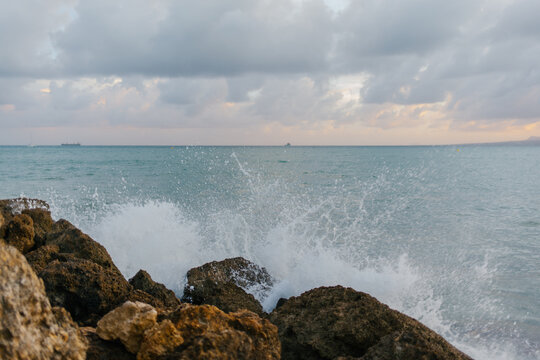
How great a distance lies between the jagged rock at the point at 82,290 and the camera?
13.0 feet

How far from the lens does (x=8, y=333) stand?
201 centimetres

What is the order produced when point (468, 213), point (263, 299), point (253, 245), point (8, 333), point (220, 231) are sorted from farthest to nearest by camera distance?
1. point (468, 213)
2. point (220, 231)
3. point (253, 245)
4. point (263, 299)
5. point (8, 333)

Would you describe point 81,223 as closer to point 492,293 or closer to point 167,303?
point 167,303

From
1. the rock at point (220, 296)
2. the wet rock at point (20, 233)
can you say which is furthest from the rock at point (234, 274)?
the wet rock at point (20, 233)

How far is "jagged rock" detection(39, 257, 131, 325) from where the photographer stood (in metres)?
3.97

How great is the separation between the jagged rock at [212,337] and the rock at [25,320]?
0.49m

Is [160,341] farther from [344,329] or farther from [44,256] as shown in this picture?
[44,256]

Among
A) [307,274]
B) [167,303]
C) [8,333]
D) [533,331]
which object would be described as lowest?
[533,331]

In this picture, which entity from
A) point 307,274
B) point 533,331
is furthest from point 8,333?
point 533,331

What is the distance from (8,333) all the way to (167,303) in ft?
9.77

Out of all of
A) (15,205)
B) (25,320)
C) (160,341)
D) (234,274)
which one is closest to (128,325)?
(160,341)

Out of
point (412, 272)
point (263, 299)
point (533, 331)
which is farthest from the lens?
point (412, 272)

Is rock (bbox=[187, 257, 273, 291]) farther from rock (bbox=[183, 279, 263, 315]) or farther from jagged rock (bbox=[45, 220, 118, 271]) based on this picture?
jagged rock (bbox=[45, 220, 118, 271])

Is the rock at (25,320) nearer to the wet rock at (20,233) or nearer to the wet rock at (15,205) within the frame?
the wet rock at (20,233)
